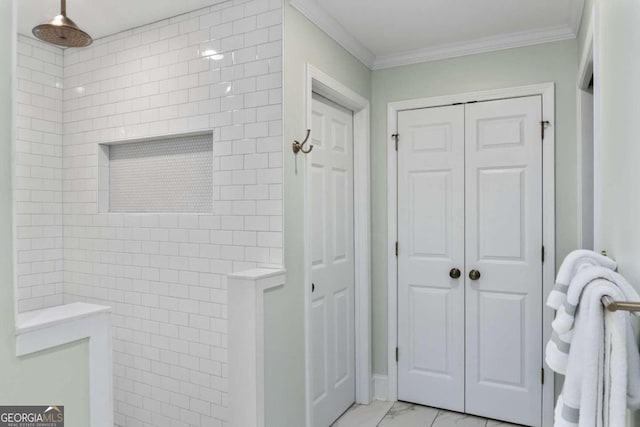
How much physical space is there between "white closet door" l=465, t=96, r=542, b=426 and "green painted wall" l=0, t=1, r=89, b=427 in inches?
95.8

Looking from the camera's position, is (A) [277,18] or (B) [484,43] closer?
(A) [277,18]

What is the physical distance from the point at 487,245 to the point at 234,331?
179cm

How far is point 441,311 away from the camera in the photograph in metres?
3.01

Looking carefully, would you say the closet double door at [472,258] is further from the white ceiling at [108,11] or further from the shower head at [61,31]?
the shower head at [61,31]

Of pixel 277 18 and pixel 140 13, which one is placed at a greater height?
pixel 140 13

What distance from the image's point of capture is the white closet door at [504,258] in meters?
2.76

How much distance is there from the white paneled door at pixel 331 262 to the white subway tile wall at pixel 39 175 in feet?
6.33

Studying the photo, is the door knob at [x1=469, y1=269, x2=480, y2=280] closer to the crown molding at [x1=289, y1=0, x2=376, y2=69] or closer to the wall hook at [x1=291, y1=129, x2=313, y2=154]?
the wall hook at [x1=291, y1=129, x2=313, y2=154]

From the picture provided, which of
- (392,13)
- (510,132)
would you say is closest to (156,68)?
(392,13)

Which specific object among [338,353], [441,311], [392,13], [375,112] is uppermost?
[392,13]

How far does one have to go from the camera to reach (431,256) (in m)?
3.04

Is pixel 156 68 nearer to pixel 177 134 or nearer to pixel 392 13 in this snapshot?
pixel 177 134

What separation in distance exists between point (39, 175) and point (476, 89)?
10.1ft

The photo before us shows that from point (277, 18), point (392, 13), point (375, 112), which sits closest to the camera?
point (277, 18)
